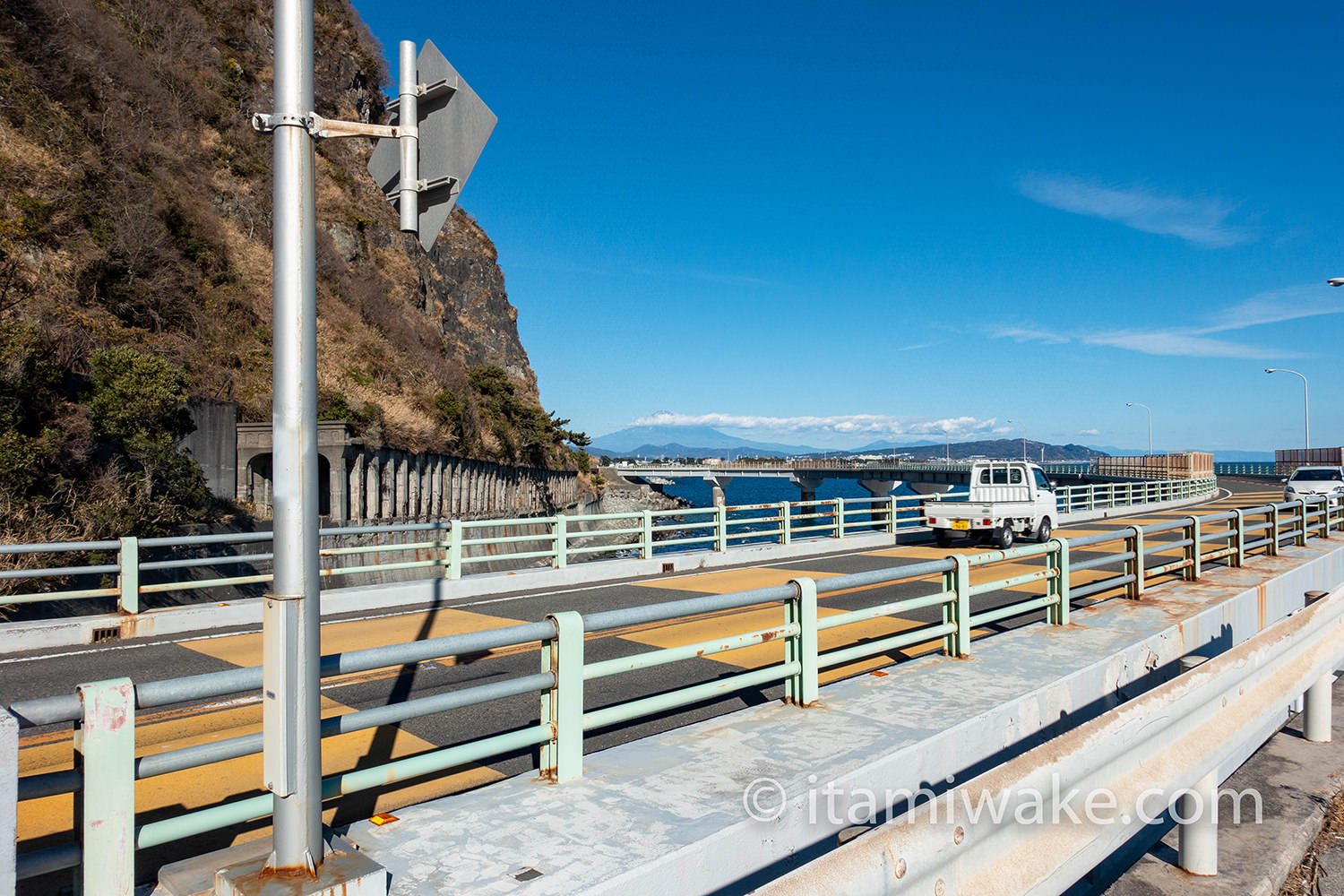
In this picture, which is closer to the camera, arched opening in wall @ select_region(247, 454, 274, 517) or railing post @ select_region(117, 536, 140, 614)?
railing post @ select_region(117, 536, 140, 614)

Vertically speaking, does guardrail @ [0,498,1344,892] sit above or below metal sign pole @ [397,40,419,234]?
below

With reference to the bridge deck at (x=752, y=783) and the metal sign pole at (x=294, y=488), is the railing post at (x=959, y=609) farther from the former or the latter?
the metal sign pole at (x=294, y=488)

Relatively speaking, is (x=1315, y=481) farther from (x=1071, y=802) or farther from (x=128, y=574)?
(x=128, y=574)

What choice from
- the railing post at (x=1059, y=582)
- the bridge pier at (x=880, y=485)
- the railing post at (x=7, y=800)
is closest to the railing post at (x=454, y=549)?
the railing post at (x=1059, y=582)

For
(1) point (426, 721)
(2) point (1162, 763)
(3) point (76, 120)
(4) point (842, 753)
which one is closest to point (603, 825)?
(4) point (842, 753)

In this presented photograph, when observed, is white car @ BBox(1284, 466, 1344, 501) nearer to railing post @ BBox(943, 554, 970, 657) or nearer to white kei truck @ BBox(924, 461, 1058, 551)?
white kei truck @ BBox(924, 461, 1058, 551)

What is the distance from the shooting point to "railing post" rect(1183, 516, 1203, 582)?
40.4 ft

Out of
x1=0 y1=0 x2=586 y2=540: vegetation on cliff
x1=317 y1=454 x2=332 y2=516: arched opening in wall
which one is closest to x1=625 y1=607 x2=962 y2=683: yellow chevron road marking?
x1=0 y1=0 x2=586 y2=540: vegetation on cliff

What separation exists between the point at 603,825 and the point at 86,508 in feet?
52.4

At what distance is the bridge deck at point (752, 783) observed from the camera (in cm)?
383

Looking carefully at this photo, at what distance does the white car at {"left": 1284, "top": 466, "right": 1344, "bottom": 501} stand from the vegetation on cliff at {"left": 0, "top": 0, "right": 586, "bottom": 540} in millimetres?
34926

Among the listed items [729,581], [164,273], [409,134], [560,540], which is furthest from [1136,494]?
[409,134]

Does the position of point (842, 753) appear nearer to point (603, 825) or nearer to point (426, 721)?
point (603, 825)

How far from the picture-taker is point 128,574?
36.5 feet
